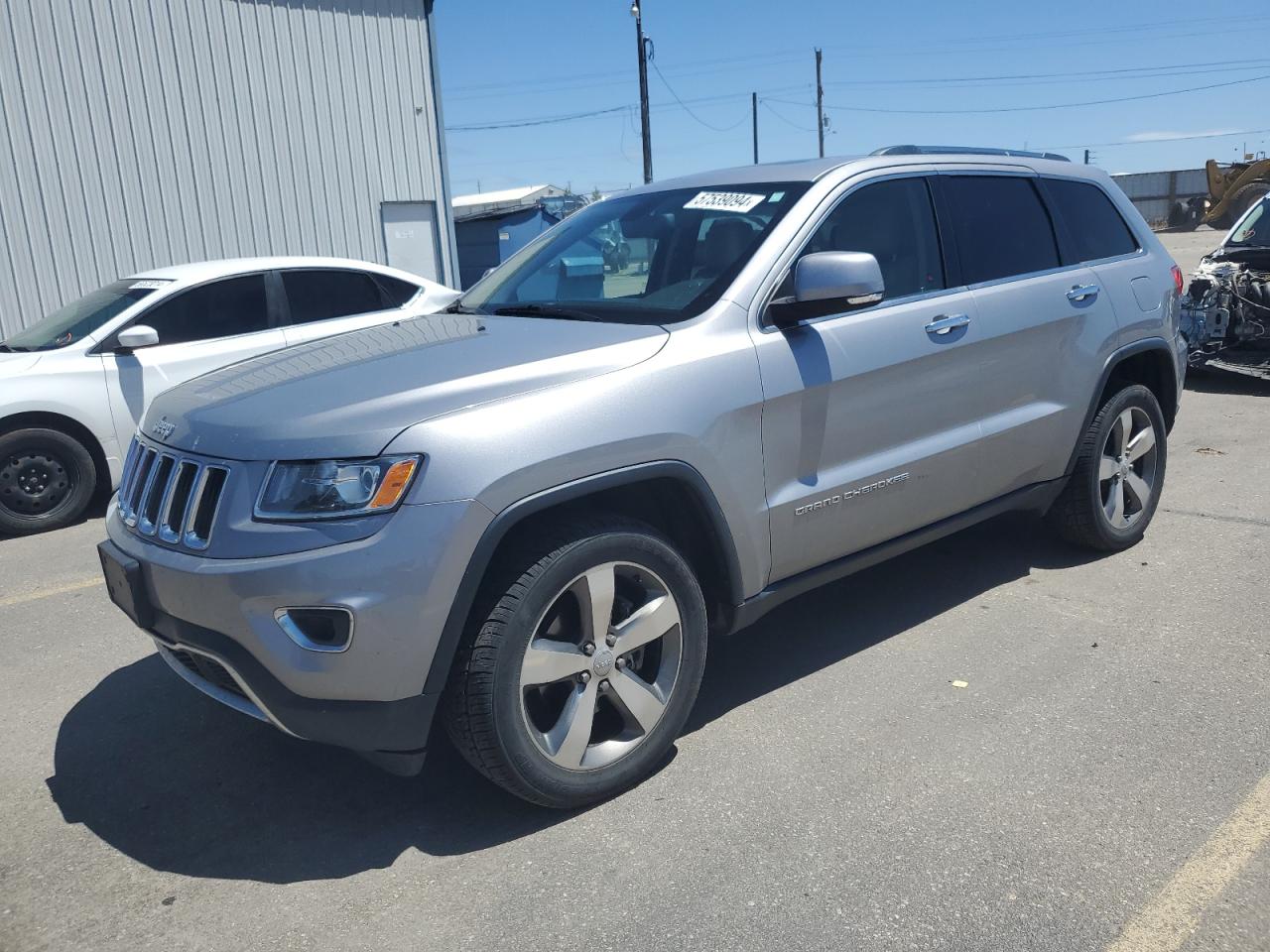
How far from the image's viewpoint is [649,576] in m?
3.11

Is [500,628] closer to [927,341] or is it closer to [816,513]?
[816,513]

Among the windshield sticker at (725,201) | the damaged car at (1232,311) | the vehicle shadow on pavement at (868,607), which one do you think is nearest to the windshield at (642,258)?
the windshield sticker at (725,201)

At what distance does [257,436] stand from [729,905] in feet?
5.52

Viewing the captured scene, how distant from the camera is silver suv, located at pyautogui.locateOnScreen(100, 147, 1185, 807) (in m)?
2.68

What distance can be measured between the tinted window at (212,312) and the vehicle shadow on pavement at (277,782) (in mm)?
3484

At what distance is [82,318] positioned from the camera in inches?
284

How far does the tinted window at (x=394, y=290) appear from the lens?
26.1 feet

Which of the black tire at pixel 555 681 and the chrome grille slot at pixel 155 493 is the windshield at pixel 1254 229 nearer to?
the black tire at pixel 555 681

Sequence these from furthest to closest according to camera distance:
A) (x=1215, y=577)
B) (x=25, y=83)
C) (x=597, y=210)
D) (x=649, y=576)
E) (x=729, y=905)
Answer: (x=25, y=83) → (x=1215, y=577) → (x=597, y=210) → (x=649, y=576) → (x=729, y=905)

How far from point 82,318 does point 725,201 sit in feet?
17.1

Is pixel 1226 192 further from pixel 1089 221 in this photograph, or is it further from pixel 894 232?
pixel 894 232

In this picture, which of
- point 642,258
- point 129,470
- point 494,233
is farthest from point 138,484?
point 494,233

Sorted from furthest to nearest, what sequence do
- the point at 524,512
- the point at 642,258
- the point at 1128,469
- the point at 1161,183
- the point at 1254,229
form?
the point at 1161,183
the point at 1254,229
the point at 1128,469
the point at 642,258
the point at 524,512

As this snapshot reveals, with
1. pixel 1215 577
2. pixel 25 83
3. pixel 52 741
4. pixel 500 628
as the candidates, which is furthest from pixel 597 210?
pixel 25 83
